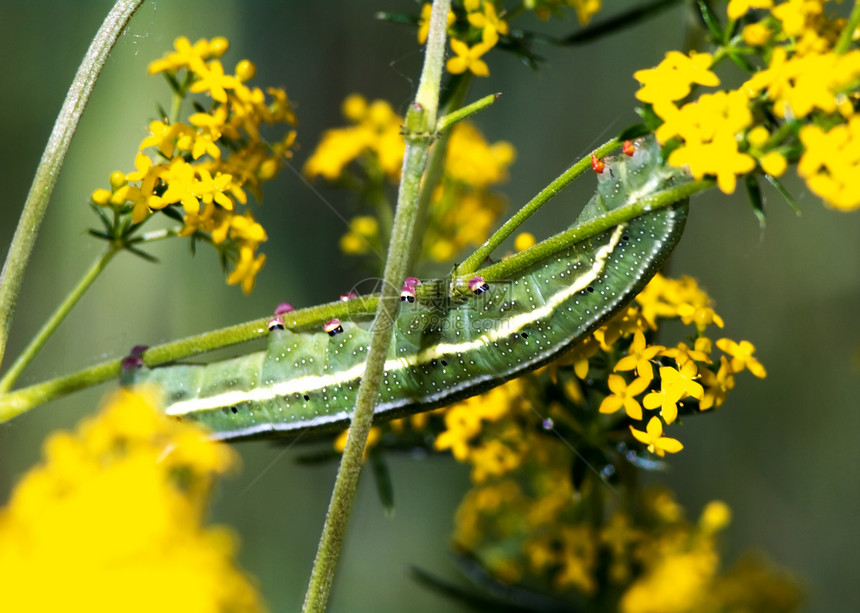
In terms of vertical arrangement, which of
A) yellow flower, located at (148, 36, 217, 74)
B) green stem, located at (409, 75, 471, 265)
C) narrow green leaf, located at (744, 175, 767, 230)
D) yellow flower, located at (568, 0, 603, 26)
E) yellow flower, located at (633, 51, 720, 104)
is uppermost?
yellow flower, located at (568, 0, 603, 26)

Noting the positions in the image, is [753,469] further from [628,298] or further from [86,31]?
[86,31]

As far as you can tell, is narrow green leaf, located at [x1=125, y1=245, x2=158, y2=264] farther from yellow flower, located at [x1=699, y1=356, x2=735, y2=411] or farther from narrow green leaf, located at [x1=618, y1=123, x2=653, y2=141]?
yellow flower, located at [x1=699, y1=356, x2=735, y2=411]

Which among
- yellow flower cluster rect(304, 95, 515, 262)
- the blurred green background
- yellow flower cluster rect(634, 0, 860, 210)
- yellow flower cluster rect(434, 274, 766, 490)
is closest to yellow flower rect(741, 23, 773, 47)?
yellow flower cluster rect(634, 0, 860, 210)

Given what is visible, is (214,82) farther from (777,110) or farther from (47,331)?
(777,110)

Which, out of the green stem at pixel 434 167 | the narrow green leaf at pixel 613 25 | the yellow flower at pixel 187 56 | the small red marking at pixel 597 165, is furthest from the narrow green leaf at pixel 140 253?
the narrow green leaf at pixel 613 25

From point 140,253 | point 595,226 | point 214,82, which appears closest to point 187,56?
point 214,82
